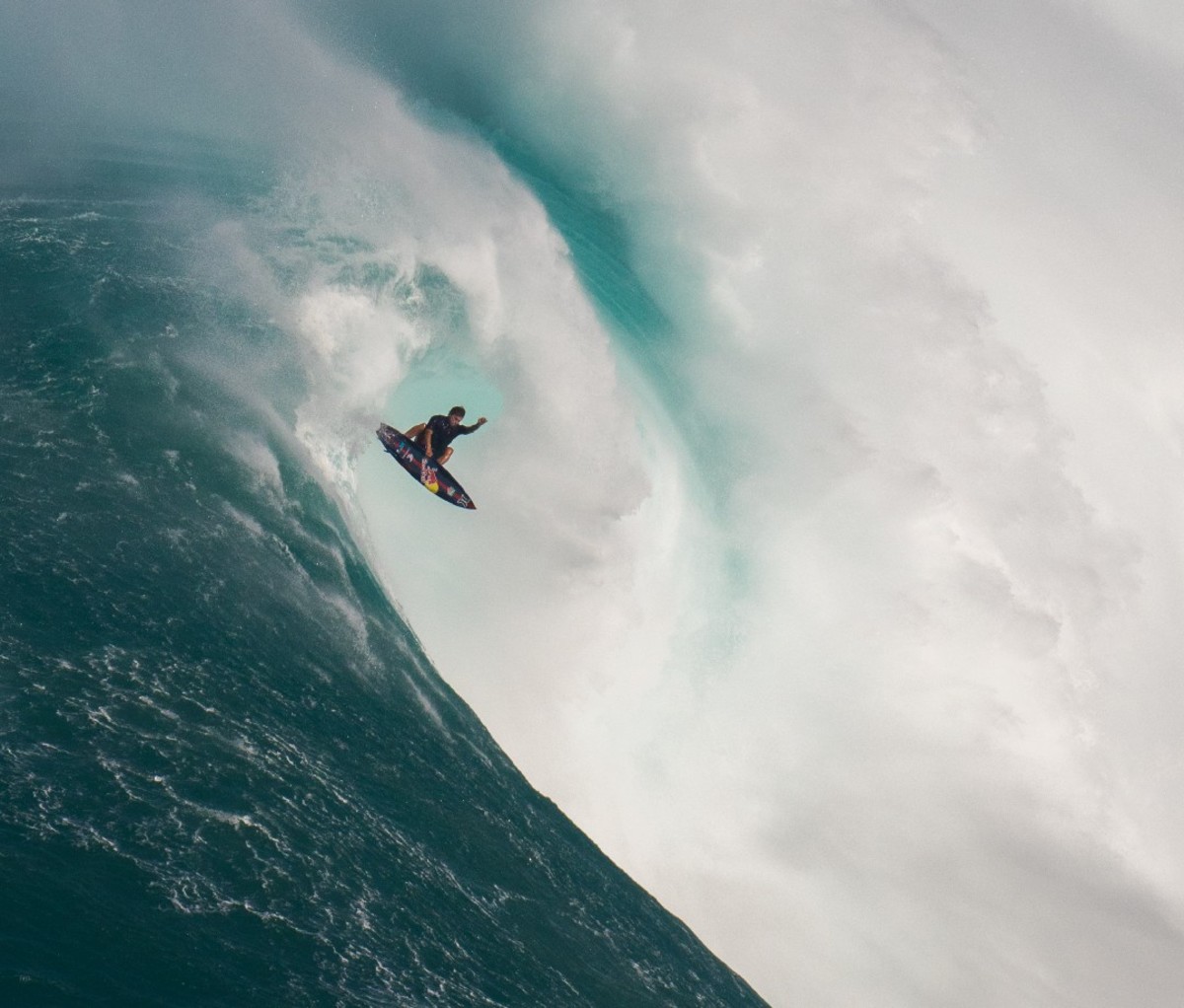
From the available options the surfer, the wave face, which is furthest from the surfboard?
the wave face

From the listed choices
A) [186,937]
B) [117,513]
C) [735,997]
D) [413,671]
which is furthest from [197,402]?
[735,997]

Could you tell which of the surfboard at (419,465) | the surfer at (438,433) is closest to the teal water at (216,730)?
the surfboard at (419,465)

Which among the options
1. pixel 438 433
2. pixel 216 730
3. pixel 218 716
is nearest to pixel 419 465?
pixel 438 433

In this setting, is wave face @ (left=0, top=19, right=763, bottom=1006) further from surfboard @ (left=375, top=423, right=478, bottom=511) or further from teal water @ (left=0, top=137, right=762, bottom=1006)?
surfboard @ (left=375, top=423, right=478, bottom=511)

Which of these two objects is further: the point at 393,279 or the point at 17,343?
the point at 393,279

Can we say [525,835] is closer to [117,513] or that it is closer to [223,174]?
[117,513]

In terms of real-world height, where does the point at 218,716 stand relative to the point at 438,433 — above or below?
below

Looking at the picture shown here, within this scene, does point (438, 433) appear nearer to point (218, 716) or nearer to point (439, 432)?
point (439, 432)
